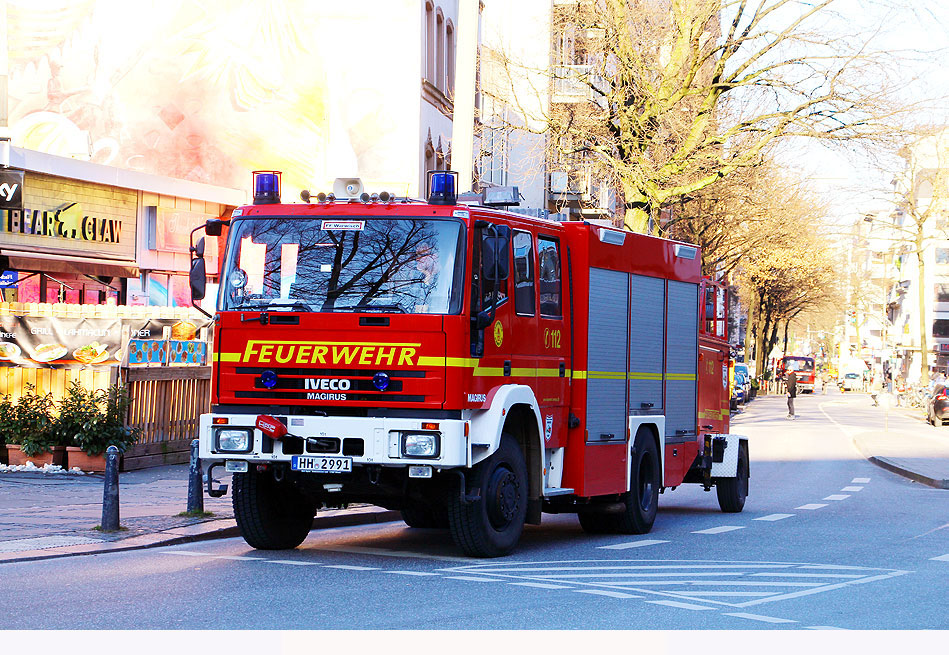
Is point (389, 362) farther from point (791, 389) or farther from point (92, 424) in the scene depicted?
point (791, 389)

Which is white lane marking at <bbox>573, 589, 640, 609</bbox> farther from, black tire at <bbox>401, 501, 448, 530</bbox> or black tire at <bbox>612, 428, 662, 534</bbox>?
black tire at <bbox>612, 428, 662, 534</bbox>

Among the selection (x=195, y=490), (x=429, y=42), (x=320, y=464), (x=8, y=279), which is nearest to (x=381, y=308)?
(x=320, y=464)

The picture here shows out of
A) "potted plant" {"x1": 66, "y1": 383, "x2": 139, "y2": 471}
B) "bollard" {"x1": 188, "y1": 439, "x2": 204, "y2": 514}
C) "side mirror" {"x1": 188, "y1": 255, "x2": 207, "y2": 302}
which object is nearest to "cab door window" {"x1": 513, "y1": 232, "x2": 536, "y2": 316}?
"side mirror" {"x1": 188, "y1": 255, "x2": 207, "y2": 302}

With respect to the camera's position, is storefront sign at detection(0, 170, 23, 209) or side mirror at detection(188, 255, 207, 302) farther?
storefront sign at detection(0, 170, 23, 209)

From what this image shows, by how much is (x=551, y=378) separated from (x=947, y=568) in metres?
3.81

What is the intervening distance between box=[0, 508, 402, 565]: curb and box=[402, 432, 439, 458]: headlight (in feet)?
8.89

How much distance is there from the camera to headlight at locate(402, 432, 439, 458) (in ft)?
36.8

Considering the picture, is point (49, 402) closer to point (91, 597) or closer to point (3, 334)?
point (3, 334)

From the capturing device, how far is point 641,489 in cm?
1501

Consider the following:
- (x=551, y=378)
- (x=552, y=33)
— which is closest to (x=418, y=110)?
(x=552, y=33)

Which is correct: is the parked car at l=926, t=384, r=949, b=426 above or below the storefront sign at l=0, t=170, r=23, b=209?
A: below

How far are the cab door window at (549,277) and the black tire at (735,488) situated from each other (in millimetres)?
5642

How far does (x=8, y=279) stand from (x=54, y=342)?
6.28 m

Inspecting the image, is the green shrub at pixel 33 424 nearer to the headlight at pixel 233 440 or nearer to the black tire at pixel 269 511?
the black tire at pixel 269 511
